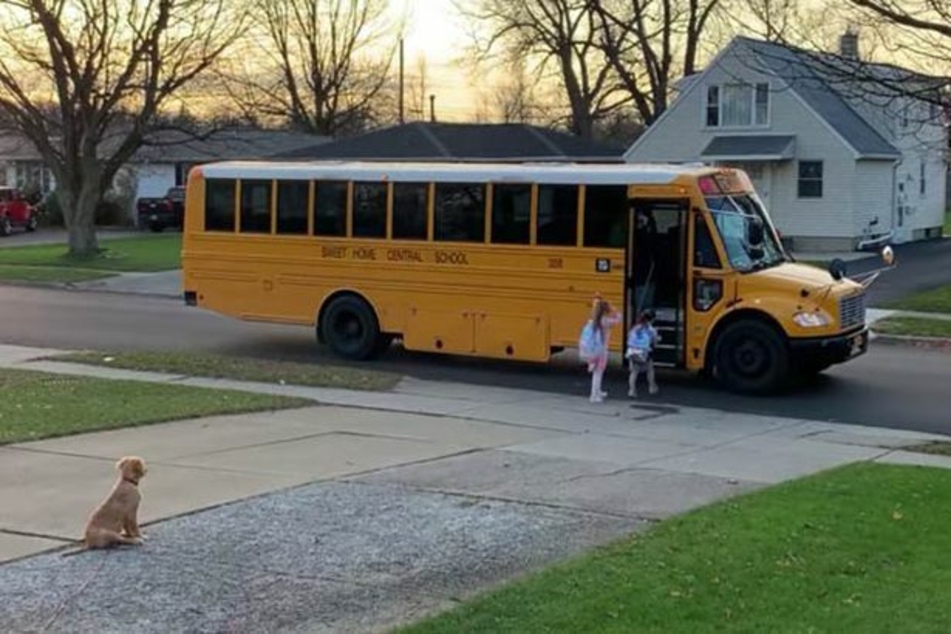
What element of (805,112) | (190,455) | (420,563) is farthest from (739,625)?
(805,112)

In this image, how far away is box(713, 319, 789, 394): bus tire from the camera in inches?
648

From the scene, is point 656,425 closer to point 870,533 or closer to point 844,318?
point 844,318

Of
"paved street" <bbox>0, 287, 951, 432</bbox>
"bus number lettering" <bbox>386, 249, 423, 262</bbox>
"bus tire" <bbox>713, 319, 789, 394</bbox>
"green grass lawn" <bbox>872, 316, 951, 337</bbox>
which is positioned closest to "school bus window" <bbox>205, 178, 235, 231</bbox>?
"paved street" <bbox>0, 287, 951, 432</bbox>

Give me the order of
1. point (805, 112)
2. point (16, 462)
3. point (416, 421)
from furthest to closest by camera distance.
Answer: point (805, 112) < point (416, 421) < point (16, 462)

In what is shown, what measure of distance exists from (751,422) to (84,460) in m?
7.10

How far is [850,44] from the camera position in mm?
30094

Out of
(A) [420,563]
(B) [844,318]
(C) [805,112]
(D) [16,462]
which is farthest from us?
(C) [805,112]

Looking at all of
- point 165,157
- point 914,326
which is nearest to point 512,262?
point 914,326

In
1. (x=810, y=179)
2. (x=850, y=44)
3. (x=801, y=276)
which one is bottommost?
(x=801, y=276)

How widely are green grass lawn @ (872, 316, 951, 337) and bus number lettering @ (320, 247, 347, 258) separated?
937 centimetres

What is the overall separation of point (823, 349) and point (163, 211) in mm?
46022

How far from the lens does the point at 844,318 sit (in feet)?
54.8

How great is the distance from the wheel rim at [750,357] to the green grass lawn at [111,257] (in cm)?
2280

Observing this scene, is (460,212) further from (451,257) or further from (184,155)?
(184,155)
